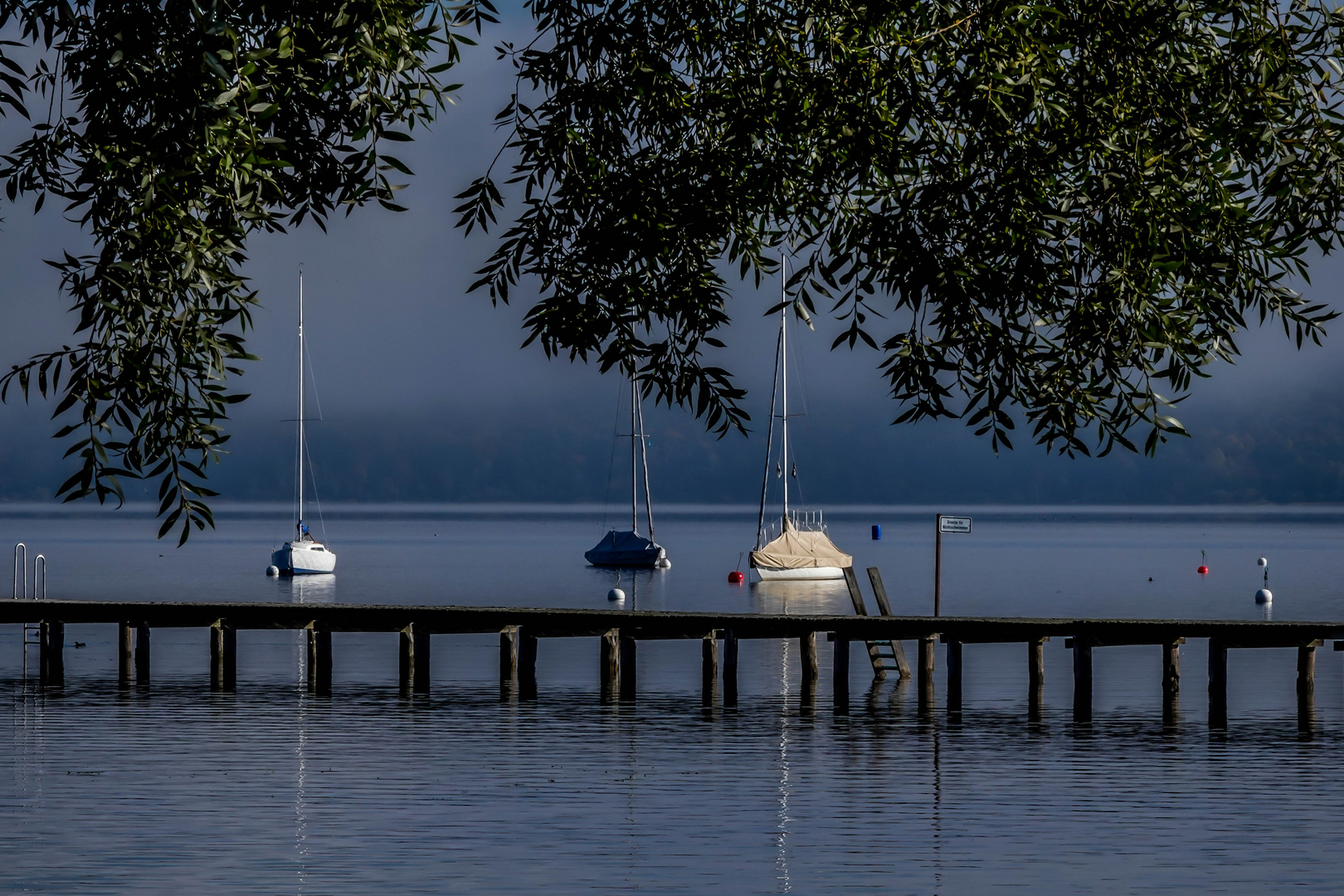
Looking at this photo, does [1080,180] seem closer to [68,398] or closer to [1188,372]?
[1188,372]

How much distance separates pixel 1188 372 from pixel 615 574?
106774 millimetres

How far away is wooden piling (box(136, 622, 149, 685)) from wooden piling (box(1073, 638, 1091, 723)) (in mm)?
19433

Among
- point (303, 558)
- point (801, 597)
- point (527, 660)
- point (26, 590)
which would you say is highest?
point (26, 590)

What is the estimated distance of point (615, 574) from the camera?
114062 mm

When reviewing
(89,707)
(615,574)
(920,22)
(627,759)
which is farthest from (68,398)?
(615,574)

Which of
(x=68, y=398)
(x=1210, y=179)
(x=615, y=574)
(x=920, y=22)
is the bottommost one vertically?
(x=615, y=574)

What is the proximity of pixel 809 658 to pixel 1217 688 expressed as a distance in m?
8.23

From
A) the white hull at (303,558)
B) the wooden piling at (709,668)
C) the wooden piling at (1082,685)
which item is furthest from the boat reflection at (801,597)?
the wooden piling at (1082,685)

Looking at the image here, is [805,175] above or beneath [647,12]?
beneath

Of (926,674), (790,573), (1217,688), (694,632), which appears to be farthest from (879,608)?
(790,573)

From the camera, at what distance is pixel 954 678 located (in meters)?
29.5

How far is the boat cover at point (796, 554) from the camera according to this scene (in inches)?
3344

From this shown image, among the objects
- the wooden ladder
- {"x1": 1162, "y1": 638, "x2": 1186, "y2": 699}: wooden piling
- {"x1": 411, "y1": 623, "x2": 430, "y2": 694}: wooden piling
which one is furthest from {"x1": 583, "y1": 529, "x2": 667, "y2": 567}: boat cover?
{"x1": 1162, "y1": 638, "x2": 1186, "y2": 699}: wooden piling

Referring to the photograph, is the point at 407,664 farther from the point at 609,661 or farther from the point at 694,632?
the point at 694,632
